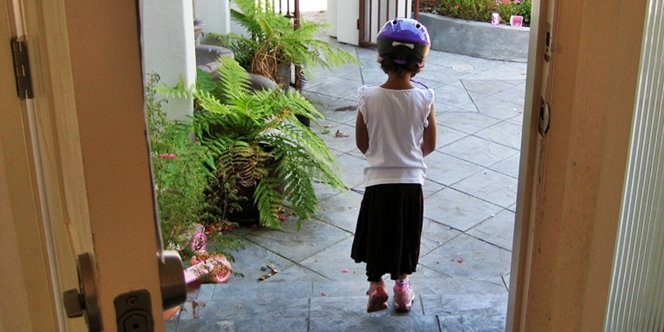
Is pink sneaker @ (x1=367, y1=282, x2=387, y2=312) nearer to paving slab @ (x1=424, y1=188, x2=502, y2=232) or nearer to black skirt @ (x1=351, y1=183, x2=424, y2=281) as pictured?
black skirt @ (x1=351, y1=183, x2=424, y2=281)

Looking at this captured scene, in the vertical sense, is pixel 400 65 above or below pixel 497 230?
above

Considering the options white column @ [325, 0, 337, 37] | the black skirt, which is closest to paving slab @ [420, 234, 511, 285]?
the black skirt

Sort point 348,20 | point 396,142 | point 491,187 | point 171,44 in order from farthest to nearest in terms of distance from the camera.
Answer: point 348,20 → point 491,187 → point 171,44 → point 396,142

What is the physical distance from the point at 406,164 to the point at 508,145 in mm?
2784

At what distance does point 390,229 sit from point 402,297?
0.31 m

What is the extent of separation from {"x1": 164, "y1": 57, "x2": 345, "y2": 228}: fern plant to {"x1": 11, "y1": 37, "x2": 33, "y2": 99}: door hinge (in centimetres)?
260

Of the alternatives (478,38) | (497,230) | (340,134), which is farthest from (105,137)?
(478,38)

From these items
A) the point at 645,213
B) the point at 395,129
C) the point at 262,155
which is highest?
the point at 645,213

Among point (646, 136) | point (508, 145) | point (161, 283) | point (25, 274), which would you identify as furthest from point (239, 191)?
point (161, 283)

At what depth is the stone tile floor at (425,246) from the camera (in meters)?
3.28

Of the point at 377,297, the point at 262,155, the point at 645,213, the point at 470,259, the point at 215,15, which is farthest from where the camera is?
the point at 215,15

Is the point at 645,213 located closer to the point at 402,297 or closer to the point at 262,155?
the point at 402,297

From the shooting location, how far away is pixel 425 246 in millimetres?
4375

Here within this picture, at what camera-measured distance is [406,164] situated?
3.26 meters
